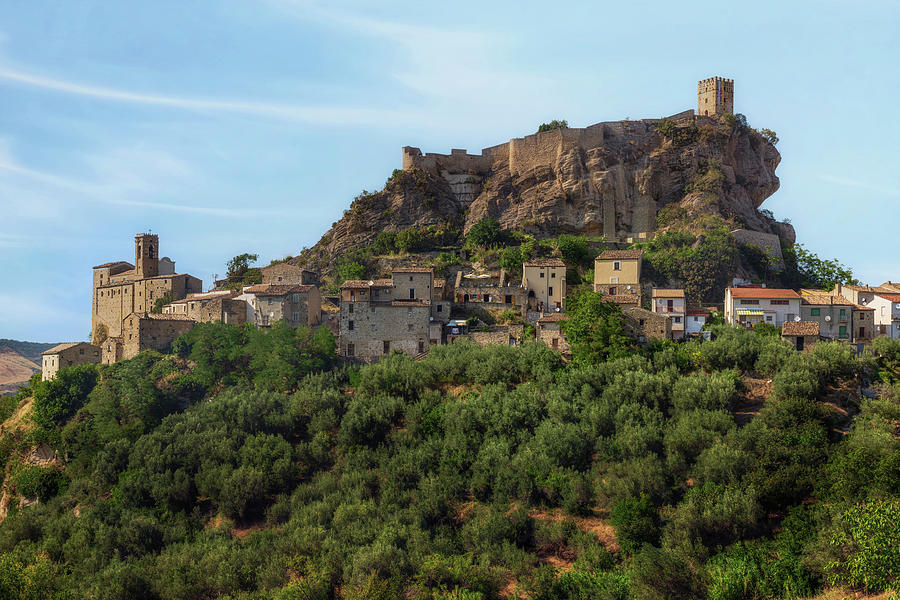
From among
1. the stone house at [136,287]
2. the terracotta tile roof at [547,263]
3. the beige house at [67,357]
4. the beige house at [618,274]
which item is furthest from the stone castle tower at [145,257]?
the beige house at [618,274]

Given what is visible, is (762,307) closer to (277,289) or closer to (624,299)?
(624,299)

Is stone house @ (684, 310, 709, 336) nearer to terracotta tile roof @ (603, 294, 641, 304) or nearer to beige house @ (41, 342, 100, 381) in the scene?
terracotta tile roof @ (603, 294, 641, 304)

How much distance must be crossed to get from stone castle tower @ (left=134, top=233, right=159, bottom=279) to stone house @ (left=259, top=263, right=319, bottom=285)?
9.68 m

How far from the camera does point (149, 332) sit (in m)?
51.8

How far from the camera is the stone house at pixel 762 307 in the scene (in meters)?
47.5

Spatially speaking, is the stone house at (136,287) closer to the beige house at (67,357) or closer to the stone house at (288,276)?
the beige house at (67,357)

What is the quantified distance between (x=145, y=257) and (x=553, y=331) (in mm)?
34482

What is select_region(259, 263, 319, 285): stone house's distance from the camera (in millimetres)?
57875

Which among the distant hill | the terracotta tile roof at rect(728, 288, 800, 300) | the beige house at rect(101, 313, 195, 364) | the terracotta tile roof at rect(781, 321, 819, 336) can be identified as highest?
the terracotta tile roof at rect(728, 288, 800, 300)

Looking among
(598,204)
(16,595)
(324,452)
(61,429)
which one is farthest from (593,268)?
(16,595)

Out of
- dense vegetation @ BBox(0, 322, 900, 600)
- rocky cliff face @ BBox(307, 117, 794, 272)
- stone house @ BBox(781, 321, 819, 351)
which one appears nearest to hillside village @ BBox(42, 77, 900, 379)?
stone house @ BBox(781, 321, 819, 351)

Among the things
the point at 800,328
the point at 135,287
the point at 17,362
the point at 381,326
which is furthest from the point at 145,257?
the point at 17,362

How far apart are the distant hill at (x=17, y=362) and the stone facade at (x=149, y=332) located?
166ft

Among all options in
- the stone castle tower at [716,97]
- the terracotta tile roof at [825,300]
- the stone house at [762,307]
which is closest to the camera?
the terracotta tile roof at [825,300]
